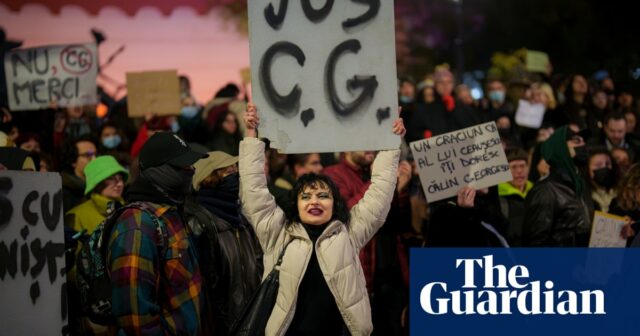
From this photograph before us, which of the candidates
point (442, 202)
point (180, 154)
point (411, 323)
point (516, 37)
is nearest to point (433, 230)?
point (442, 202)

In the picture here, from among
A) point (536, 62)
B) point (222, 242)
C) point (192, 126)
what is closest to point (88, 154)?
point (192, 126)

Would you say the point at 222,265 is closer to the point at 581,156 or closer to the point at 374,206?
the point at 374,206

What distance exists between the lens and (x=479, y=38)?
78.4ft

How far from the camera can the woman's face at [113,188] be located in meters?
7.93

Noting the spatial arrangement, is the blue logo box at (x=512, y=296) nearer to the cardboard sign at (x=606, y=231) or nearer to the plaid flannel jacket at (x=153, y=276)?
the cardboard sign at (x=606, y=231)

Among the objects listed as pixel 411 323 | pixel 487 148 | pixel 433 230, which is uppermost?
pixel 487 148

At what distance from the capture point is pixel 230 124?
36.0 feet

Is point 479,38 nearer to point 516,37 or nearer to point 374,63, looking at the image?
point 516,37

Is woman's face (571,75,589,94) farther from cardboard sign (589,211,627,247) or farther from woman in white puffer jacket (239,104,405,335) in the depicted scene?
woman in white puffer jacket (239,104,405,335)

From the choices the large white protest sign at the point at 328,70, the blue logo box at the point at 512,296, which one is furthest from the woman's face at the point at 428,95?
the large white protest sign at the point at 328,70

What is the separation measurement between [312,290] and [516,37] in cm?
1694

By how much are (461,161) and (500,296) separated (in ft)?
3.34

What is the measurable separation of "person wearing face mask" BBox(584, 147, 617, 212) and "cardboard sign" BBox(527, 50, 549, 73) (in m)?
5.93

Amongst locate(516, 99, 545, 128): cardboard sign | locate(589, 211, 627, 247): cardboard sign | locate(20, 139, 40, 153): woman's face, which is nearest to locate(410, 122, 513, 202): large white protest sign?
locate(589, 211, 627, 247): cardboard sign
